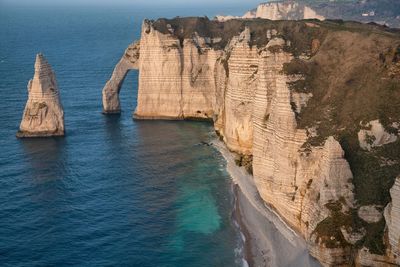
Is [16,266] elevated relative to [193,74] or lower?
lower

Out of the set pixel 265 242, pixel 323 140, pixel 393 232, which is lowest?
pixel 265 242

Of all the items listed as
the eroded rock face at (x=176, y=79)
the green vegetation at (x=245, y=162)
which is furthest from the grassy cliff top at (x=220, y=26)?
the green vegetation at (x=245, y=162)

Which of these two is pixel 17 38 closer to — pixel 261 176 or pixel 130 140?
pixel 130 140

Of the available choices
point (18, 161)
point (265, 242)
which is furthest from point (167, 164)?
point (265, 242)

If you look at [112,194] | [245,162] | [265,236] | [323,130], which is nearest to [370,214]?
[323,130]

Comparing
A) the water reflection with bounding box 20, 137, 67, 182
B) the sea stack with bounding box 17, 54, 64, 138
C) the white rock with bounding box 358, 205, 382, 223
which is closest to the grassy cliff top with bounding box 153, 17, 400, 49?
the sea stack with bounding box 17, 54, 64, 138

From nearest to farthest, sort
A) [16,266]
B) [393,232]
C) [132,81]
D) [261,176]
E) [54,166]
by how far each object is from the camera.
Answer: [393,232], [16,266], [261,176], [54,166], [132,81]

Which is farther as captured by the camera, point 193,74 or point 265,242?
point 193,74

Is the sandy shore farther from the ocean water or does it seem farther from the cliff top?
the cliff top
